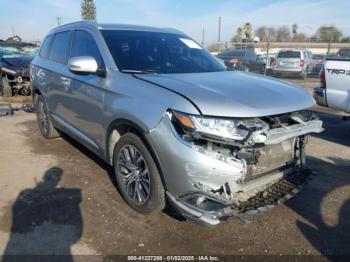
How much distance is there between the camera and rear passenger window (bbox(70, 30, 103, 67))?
415cm

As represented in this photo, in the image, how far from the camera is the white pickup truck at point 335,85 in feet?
19.8

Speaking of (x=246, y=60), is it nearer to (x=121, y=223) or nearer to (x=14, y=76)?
(x=14, y=76)

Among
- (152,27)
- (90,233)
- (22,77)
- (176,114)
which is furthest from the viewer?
(22,77)

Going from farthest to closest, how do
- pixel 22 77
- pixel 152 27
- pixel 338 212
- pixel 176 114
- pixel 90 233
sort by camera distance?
pixel 22 77, pixel 152 27, pixel 338 212, pixel 90 233, pixel 176 114

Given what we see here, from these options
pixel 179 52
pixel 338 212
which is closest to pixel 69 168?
pixel 179 52

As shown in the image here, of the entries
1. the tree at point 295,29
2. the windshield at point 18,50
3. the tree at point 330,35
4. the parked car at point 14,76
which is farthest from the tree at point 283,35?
the parked car at point 14,76

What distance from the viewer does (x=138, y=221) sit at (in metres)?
3.65

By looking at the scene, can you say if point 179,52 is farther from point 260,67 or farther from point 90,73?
point 260,67

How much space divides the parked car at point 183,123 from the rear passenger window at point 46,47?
50.9 inches

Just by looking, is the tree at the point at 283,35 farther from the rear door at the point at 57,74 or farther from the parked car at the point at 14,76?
the rear door at the point at 57,74

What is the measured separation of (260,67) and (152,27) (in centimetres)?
1590

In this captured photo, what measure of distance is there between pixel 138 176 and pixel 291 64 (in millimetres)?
17697

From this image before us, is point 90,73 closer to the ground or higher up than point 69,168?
higher up

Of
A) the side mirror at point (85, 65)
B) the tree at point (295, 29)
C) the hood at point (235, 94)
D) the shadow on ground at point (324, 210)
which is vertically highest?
the tree at point (295, 29)
